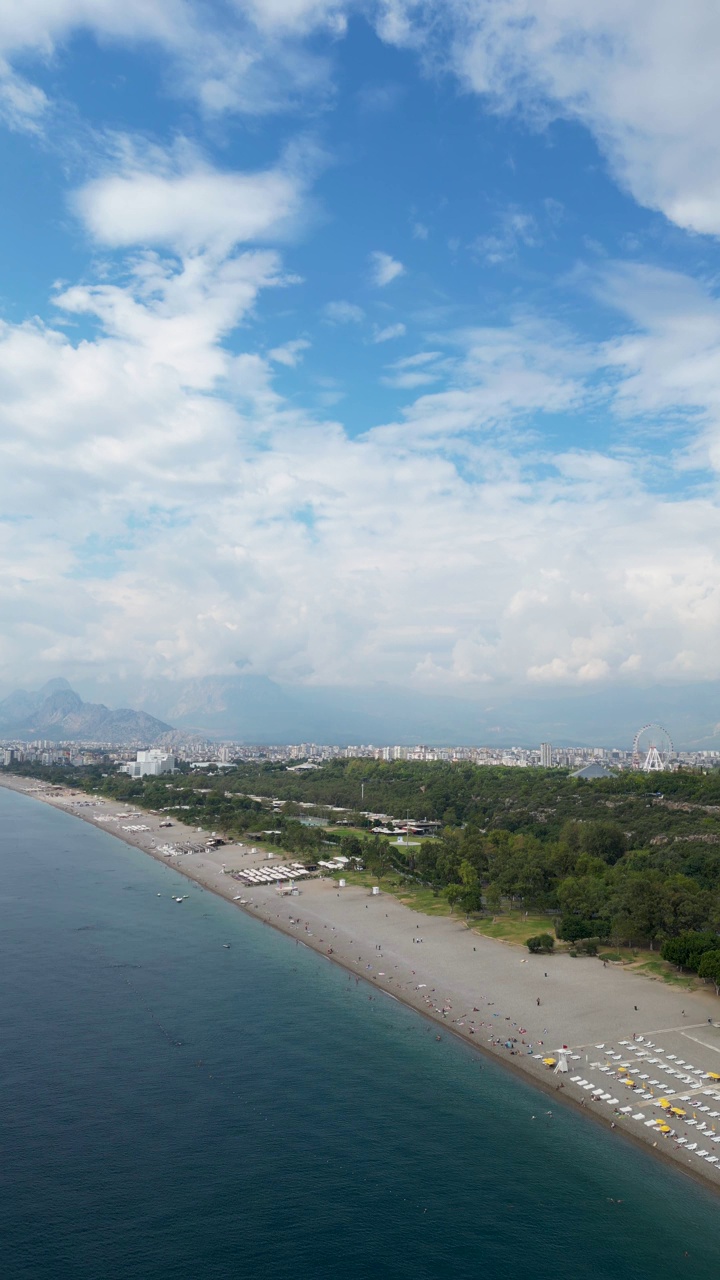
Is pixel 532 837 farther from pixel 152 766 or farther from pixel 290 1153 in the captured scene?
pixel 152 766

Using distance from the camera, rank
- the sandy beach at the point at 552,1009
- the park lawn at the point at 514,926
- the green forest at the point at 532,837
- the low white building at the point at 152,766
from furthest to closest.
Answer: the low white building at the point at 152,766
the park lawn at the point at 514,926
the green forest at the point at 532,837
the sandy beach at the point at 552,1009

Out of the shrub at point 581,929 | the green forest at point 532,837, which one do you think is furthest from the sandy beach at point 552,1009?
the green forest at point 532,837

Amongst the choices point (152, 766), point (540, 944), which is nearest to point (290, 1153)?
point (540, 944)

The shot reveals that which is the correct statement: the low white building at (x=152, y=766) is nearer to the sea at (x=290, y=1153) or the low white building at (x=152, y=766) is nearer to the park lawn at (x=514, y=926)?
the park lawn at (x=514, y=926)

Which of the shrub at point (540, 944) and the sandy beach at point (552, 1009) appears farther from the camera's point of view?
the shrub at point (540, 944)

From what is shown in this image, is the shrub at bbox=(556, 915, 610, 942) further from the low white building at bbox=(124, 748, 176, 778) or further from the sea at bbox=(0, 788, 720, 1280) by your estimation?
the low white building at bbox=(124, 748, 176, 778)

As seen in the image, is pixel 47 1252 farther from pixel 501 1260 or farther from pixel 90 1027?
pixel 90 1027

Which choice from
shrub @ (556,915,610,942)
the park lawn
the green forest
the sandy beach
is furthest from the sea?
the green forest
